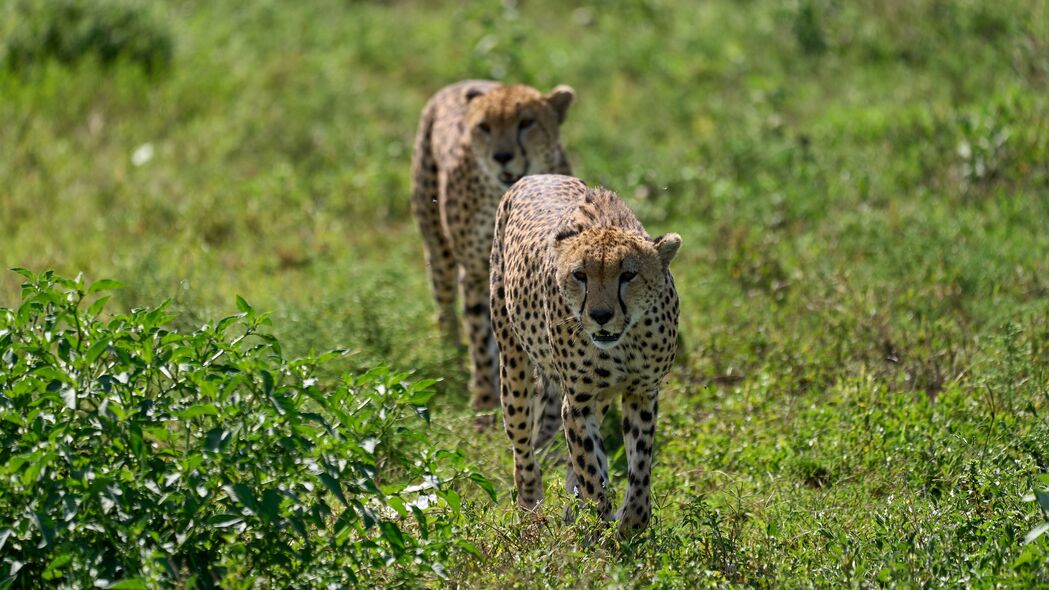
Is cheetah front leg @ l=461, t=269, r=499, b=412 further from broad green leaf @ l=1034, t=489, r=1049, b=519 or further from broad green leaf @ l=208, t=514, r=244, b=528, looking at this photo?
broad green leaf @ l=1034, t=489, r=1049, b=519

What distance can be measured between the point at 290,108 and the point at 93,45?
1665 millimetres

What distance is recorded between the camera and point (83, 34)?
10789mm

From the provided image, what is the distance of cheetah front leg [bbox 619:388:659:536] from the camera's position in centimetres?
505

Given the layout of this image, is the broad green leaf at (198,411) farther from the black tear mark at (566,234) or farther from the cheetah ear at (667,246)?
the cheetah ear at (667,246)

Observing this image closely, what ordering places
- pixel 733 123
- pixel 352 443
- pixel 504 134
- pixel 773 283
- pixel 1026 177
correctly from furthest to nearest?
pixel 733 123, pixel 1026 177, pixel 773 283, pixel 504 134, pixel 352 443

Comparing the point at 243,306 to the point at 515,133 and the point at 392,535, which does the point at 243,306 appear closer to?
the point at 392,535

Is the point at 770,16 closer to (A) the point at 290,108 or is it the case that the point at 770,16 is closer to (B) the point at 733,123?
(B) the point at 733,123

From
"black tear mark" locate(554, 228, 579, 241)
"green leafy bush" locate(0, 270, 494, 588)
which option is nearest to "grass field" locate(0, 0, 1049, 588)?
"green leafy bush" locate(0, 270, 494, 588)

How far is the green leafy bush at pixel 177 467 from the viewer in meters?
4.05

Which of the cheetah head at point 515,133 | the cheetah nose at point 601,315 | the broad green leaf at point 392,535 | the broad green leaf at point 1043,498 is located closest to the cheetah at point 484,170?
the cheetah head at point 515,133

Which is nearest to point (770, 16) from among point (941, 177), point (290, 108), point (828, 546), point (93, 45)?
point (941, 177)

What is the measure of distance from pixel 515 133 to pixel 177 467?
3.00m

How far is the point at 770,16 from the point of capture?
36.5 feet

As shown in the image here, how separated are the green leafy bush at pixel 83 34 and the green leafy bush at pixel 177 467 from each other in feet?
22.2
